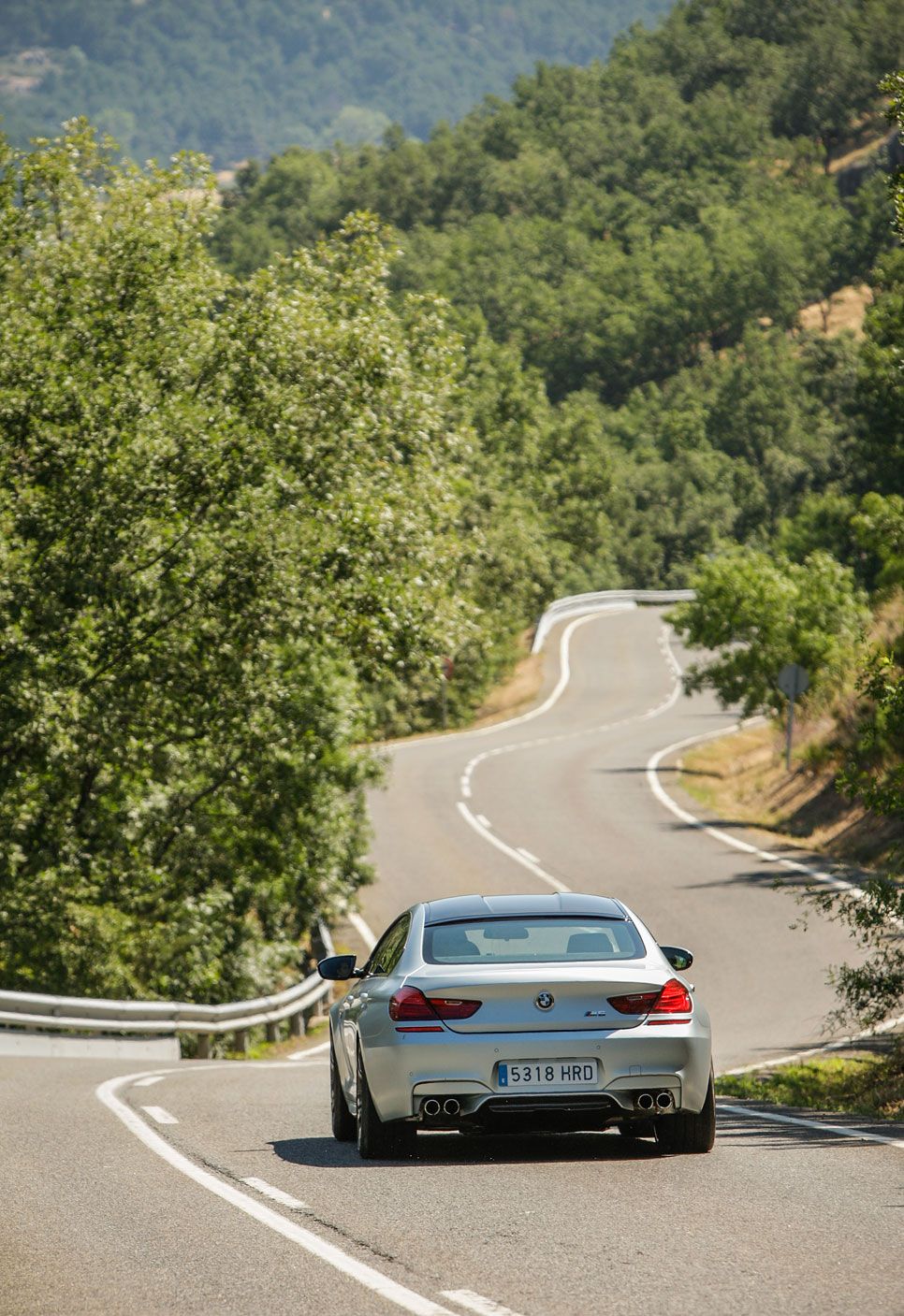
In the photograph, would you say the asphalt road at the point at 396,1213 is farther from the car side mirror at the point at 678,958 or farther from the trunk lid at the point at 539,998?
the car side mirror at the point at 678,958

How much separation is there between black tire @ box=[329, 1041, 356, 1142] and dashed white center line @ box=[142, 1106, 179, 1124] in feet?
5.80

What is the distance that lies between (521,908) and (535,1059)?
3.38ft

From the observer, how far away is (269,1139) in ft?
34.6

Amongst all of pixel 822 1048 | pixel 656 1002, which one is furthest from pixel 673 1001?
pixel 822 1048

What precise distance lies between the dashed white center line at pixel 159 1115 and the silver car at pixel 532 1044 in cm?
309

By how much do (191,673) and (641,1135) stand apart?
13.6 metres

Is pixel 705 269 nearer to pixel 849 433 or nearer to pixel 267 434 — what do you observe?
pixel 849 433

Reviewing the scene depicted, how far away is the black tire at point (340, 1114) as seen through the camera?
32.9ft

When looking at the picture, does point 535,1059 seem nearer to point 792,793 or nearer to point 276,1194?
point 276,1194

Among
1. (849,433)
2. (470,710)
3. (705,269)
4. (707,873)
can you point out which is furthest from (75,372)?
(705,269)

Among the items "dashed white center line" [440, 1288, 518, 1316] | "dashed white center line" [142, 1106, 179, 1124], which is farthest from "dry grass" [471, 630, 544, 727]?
"dashed white center line" [440, 1288, 518, 1316]

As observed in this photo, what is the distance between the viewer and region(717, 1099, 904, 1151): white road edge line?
393 inches

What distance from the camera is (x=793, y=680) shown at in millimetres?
35219

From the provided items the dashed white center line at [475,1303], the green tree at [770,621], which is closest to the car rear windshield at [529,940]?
the dashed white center line at [475,1303]
